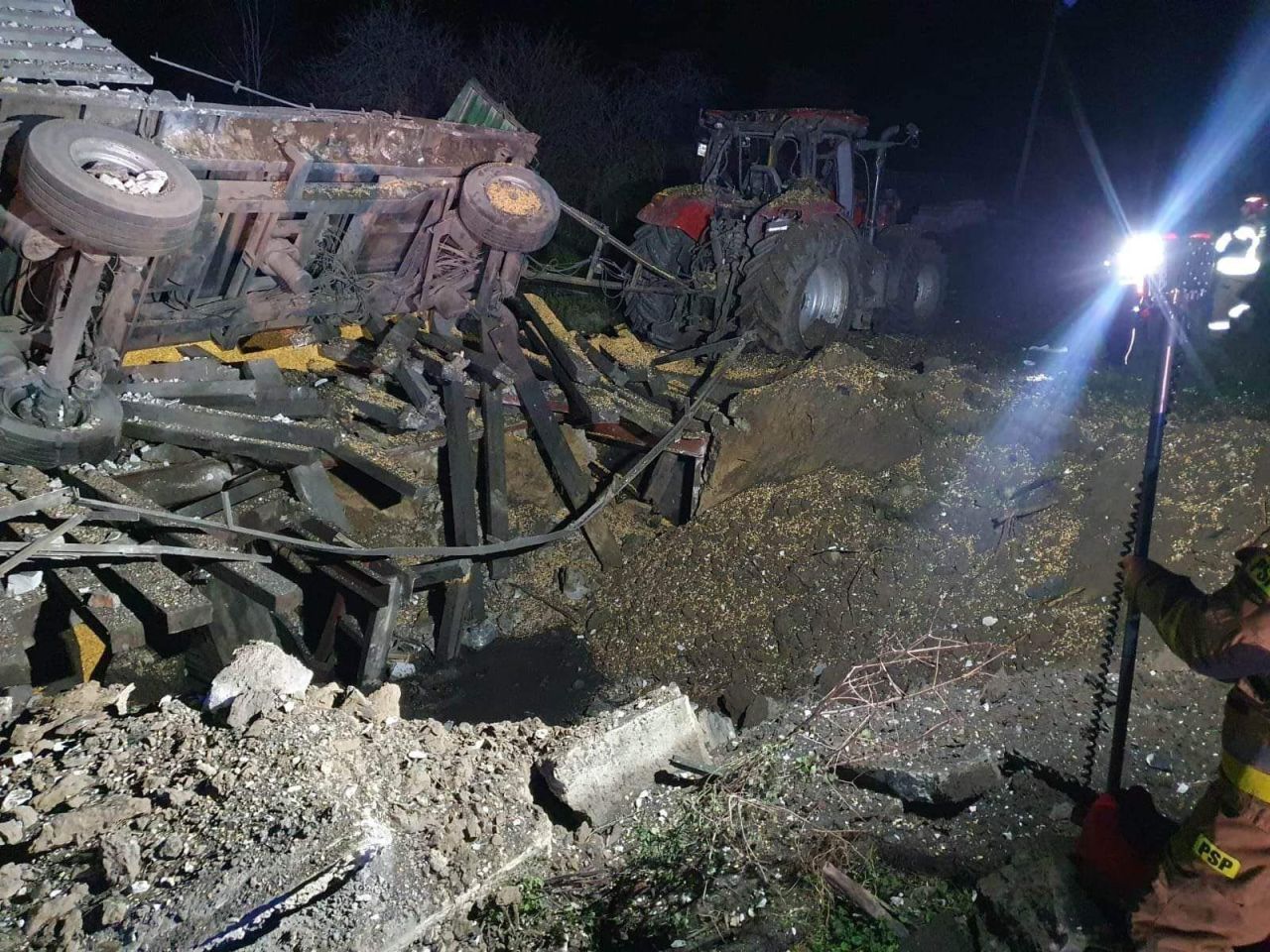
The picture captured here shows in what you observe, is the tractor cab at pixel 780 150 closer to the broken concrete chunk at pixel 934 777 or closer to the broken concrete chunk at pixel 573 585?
the broken concrete chunk at pixel 573 585

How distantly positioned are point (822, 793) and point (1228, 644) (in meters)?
1.51

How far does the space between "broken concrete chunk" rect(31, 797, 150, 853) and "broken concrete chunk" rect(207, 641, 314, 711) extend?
53 cm

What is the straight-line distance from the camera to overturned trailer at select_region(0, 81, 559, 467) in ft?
14.5

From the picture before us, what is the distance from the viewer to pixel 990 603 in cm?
484

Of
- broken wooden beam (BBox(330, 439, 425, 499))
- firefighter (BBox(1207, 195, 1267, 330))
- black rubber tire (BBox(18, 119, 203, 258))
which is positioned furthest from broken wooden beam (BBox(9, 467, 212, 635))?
firefighter (BBox(1207, 195, 1267, 330))

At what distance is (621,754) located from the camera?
3.12m

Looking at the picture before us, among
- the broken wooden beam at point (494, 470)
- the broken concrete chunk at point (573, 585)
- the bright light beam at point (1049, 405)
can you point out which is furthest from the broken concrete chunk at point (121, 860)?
the bright light beam at point (1049, 405)

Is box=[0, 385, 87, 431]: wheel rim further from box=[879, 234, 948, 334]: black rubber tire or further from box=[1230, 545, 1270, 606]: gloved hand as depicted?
box=[879, 234, 948, 334]: black rubber tire

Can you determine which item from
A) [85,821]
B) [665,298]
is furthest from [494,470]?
[85,821]

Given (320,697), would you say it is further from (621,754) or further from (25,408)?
(25,408)

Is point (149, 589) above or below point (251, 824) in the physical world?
below

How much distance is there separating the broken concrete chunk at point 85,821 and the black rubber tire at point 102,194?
119 inches

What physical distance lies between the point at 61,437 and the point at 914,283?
7703mm

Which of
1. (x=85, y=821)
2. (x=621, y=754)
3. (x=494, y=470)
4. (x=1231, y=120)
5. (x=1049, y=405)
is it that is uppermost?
(x=1231, y=120)
